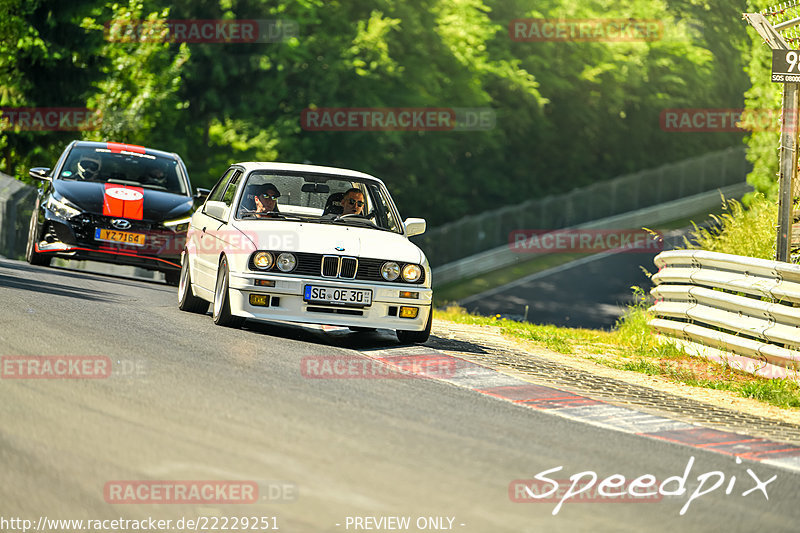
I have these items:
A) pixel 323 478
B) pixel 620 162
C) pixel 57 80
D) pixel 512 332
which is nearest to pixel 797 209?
pixel 512 332

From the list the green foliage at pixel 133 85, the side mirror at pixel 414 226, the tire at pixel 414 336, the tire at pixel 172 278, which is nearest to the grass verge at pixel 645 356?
the tire at pixel 414 336

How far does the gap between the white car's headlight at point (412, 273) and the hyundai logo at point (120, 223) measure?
22.0 feet

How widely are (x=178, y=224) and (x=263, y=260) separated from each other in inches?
249

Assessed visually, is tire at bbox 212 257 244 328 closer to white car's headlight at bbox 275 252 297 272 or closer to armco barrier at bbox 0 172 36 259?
white car's headlight at bbox 275 252 297 272

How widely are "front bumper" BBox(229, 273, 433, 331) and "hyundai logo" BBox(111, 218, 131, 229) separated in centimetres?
595

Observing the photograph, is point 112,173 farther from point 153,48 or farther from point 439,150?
point 439,150

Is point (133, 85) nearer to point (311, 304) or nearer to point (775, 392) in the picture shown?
point (311, 304)

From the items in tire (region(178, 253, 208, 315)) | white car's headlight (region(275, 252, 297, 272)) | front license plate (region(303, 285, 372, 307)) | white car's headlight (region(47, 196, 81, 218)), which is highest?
white car's headlight (region(47, 196, 81, 218))

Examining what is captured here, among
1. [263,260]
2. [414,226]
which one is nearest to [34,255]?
[414,226]

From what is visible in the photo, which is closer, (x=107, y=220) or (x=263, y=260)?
(x=263, y=260)

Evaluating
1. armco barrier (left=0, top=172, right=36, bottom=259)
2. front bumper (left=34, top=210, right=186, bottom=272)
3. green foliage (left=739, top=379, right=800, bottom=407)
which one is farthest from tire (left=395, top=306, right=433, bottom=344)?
armco barrier (left=0, top=172, right=36, bottom=259)

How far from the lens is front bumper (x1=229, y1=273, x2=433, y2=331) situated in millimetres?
10523

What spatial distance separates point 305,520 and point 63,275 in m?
11.6

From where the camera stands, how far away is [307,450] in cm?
619
